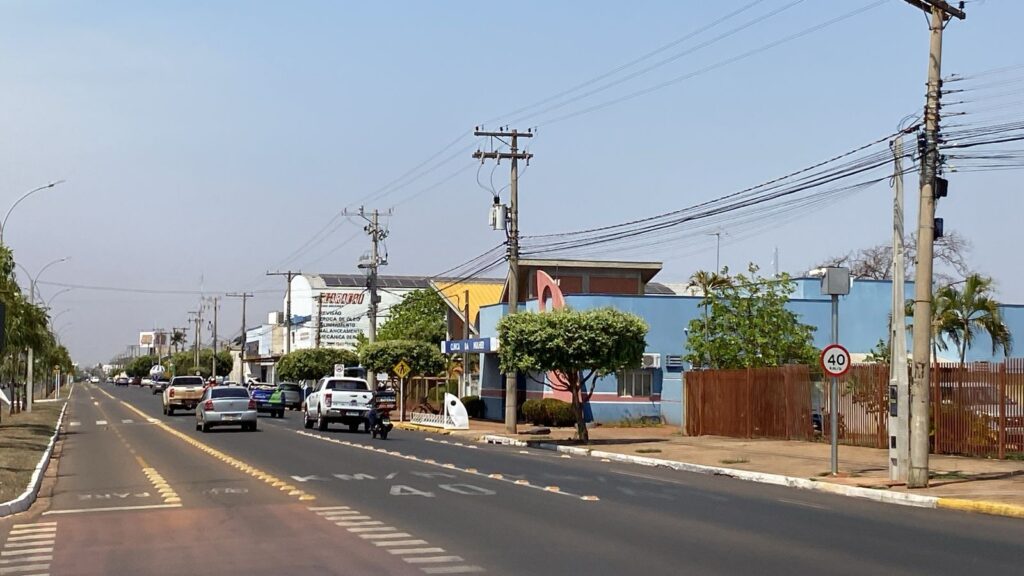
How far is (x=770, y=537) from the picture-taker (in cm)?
1387

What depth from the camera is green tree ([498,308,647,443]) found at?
3475cm

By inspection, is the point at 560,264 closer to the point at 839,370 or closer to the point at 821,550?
the point at 839,370

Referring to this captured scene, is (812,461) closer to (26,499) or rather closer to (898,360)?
(898,360)

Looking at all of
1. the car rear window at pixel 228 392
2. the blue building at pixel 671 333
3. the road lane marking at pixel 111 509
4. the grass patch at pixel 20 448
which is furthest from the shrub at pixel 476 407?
the road lane marking at pixel 111 509

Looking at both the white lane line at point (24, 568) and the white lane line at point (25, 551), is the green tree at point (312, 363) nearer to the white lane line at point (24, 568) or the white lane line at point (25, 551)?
the white lane line at point (25, 551)

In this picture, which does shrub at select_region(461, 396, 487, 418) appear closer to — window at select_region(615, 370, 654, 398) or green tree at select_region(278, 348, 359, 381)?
window at select_region(615, 370, 654, 398)

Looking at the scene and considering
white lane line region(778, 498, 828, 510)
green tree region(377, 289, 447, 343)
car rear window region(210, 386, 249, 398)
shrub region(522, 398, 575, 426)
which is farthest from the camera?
green tree region(377, 289, 447, 343)

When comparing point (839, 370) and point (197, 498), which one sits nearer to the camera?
point (197, 498)

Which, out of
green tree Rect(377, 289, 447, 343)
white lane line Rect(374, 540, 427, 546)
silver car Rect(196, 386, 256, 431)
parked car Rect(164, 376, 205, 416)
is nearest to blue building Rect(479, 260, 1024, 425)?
silver car Rect(196, 386, 256, 431)

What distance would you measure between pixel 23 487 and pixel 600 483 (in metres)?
9.81

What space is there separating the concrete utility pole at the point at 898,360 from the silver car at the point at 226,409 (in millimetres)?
25680

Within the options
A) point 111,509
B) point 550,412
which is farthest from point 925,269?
point 550,412

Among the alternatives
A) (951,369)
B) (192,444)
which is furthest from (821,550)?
(192,444)

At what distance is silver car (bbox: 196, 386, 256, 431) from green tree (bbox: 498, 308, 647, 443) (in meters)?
10.7
